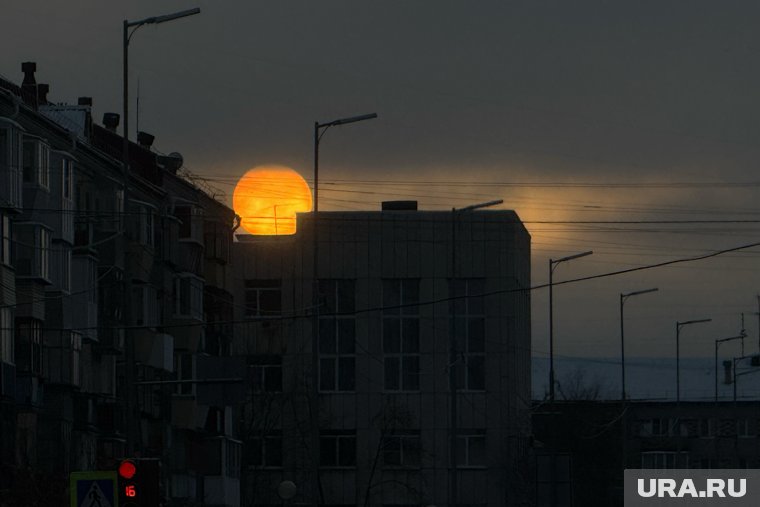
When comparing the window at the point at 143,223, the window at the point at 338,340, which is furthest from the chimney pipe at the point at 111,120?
the window at the point at 338,340

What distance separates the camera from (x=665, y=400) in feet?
585

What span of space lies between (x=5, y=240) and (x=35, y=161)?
3403 millimetres

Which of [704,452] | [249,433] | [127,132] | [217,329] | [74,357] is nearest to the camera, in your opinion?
[127,132]

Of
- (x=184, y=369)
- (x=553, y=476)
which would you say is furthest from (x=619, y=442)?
(x=553, y=476)

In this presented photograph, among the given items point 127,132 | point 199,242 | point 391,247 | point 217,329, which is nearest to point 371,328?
point 391,247

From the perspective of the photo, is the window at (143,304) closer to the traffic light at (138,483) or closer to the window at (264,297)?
the window at (264,297)

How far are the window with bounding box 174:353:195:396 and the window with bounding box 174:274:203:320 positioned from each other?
1.60m

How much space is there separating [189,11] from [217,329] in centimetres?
4542

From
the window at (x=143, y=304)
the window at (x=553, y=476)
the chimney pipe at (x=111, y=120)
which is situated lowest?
the window at (x=553, y=476)

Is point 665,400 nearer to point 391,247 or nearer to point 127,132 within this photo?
point 391,247

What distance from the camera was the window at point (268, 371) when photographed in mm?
105750

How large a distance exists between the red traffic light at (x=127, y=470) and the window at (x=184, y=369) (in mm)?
52259

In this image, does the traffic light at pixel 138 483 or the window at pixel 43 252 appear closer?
the traffic light at pixel 138 483

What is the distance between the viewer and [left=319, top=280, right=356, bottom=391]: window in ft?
348
